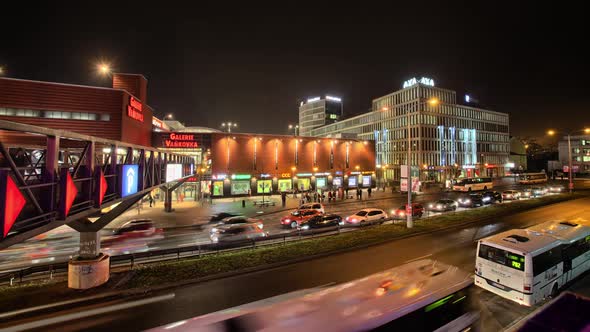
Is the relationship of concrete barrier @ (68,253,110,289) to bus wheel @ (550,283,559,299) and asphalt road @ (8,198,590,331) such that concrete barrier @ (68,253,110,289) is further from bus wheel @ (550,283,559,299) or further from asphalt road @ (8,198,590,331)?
bus wheel @ (550,283,559,299)

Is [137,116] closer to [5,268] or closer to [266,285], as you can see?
[5,268]

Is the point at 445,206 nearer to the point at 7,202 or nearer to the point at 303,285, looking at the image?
the point at 303,285

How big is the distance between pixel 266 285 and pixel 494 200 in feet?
117

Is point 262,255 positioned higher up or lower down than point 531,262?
lower down

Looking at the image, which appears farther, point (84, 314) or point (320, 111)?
point (320, 111)

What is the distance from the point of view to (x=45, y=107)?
30.7 meters

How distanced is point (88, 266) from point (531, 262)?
15.8m

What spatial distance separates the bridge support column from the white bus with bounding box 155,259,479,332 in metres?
8.19

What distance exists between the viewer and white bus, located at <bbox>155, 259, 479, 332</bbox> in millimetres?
4613

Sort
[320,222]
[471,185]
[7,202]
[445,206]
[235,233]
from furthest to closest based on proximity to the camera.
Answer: [471,185], [445,206], [320,222], [235,233], [7,202]

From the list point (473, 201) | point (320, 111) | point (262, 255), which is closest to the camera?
point (262, 255)

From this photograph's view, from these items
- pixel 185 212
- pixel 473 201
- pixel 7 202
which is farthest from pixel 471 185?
pixel 7 202

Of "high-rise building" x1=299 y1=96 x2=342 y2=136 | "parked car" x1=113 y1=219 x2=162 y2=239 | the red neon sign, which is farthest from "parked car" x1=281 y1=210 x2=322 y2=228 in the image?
"high-rise building" x1=299 y1=96 x2=342 y2=136

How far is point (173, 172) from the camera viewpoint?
22.8m
